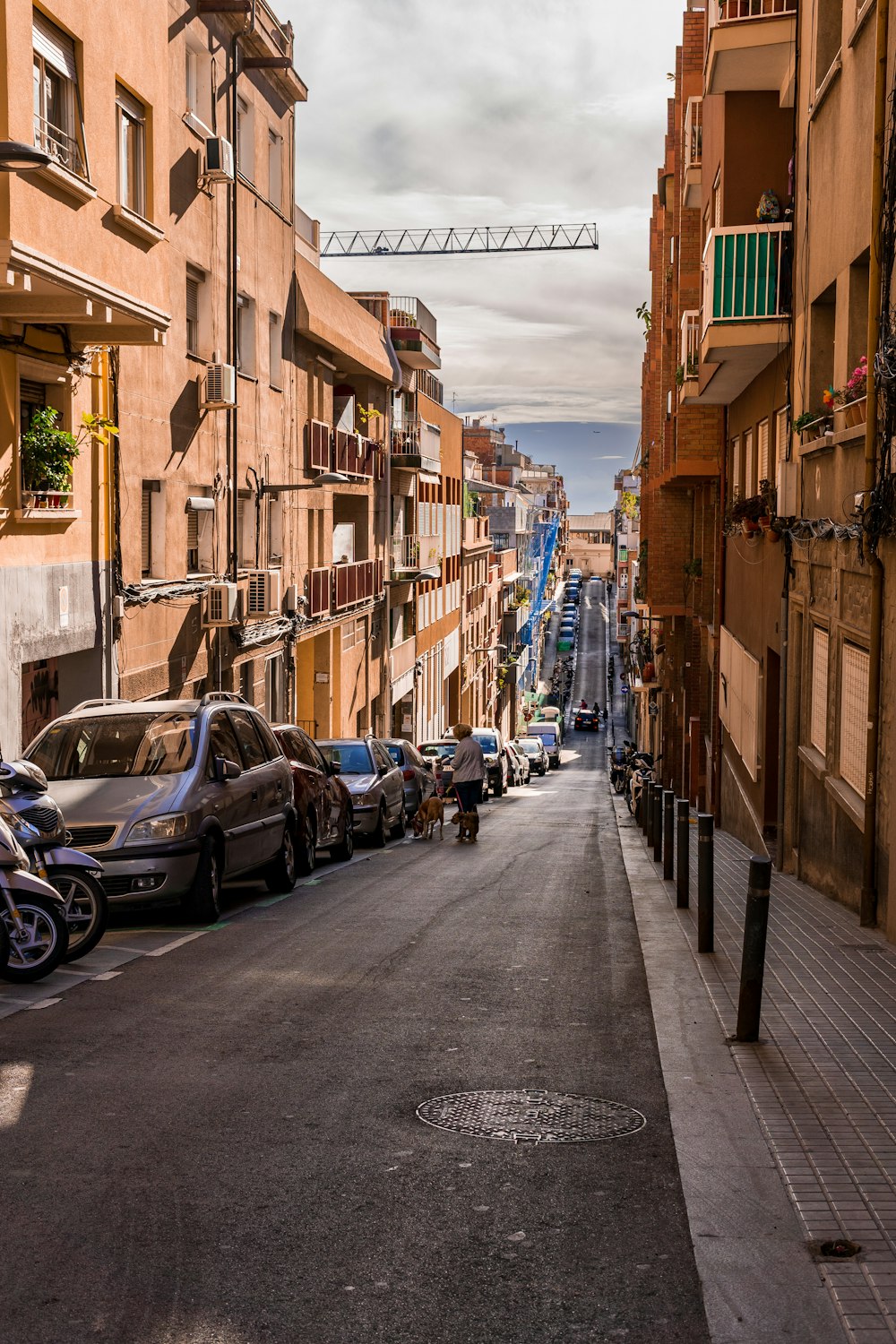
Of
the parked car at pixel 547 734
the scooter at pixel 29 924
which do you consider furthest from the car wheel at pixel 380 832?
the parked car at pixel 547 734

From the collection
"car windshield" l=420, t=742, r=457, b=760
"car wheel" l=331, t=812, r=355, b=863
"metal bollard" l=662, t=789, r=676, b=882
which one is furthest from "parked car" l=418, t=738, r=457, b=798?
"metal bollard" l=662, t=789, r=676, b=882

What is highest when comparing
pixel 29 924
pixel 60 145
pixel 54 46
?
pixel 54 46

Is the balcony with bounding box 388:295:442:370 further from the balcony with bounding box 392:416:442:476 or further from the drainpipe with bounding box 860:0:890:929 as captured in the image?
the drainpipe with bounding box 860:0:890:929

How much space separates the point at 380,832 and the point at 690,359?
350 inches

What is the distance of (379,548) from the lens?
4262 centimetres

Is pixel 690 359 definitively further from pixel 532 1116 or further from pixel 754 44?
pixel 532 1116

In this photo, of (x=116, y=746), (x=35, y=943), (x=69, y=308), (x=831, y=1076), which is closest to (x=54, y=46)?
(x=69, y=308)

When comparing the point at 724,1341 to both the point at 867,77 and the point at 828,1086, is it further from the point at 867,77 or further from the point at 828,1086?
the point at 867,77

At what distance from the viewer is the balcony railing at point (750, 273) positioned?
16.9 metres

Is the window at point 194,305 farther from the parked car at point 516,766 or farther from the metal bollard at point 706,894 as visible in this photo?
the parked car at point 516,766

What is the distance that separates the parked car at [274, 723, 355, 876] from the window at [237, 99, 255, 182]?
12.0m

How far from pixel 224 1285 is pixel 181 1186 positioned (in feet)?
2.76

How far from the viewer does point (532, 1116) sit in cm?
615

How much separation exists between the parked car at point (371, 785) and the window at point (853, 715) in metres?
8.88
